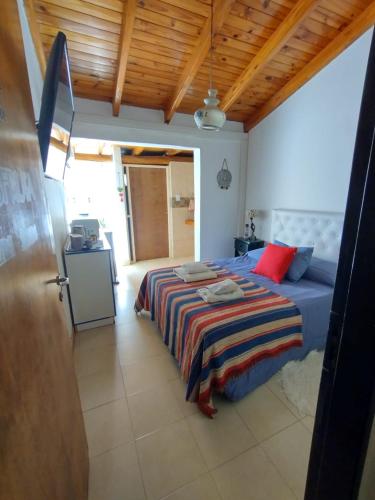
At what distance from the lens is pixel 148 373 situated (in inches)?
75.9

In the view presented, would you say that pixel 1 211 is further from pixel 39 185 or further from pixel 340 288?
pixel 340 288

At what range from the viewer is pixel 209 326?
5.17 ft

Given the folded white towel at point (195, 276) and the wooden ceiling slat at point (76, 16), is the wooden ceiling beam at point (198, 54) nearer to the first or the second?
the wooden ceiling slat at point (76, 16)

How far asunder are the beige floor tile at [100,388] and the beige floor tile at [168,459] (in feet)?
1.43

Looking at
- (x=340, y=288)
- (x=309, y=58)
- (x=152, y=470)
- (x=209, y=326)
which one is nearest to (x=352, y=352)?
(x=340, y=288)

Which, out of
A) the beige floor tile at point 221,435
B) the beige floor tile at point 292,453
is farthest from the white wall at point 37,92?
the beige floor tile at point 292,453

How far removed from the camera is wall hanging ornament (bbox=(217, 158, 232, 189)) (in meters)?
3.95

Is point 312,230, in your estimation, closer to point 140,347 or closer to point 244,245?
point 244,245

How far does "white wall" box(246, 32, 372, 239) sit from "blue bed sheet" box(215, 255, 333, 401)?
3.71ft

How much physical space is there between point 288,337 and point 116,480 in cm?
142

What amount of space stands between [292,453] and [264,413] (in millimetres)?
258

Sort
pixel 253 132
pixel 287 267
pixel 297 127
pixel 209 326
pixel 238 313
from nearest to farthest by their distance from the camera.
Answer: pixel 209 326, pixel 238 313, pixel 287 267, pixel 297 127, pixel 253 132

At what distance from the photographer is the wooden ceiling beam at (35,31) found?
5.71 feet

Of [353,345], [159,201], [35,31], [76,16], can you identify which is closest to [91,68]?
[76,16]
